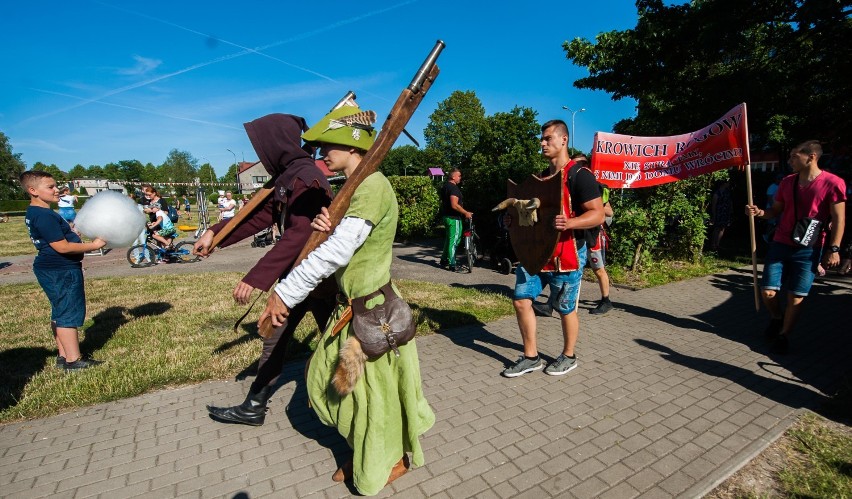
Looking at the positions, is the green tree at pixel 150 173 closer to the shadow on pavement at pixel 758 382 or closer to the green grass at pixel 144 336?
the green grass at pixel 144 336

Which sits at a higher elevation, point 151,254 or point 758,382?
point 151,254

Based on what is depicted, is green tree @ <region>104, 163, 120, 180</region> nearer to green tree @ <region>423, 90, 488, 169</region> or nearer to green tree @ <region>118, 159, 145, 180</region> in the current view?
green tree @ <region>118, 159, 145, 180</region>

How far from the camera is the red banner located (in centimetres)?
551

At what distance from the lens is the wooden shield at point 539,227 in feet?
11.3

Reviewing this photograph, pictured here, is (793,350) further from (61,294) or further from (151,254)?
(151,254)

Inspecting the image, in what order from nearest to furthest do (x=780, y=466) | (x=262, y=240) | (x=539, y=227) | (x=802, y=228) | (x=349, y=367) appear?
(x=349, y=367)
(x=780, y=466)
(x=539, y=227)
(x=802, y=228)
(x=262, y=240)

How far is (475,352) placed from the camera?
4645 mm

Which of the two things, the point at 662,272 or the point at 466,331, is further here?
the point at 662,272

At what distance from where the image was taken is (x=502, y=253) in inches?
356

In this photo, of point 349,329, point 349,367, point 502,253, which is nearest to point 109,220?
point 349,329

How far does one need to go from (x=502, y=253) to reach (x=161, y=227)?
941cm

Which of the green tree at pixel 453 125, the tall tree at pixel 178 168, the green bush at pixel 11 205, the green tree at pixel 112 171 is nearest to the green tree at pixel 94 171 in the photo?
the green tree at pixel 112 171

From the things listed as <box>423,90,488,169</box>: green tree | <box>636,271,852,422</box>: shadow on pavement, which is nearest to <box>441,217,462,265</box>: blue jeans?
<box>636,271,852,422</box>: shadow on pavement

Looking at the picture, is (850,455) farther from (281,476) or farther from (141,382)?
(141,382)
